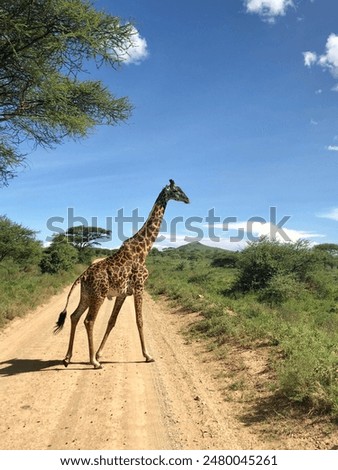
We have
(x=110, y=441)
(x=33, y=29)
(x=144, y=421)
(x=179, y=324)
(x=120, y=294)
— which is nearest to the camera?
(x=110, y=441)

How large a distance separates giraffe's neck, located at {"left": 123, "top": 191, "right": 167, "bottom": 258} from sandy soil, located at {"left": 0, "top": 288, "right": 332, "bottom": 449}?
2.26 metres

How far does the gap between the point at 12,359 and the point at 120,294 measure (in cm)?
260

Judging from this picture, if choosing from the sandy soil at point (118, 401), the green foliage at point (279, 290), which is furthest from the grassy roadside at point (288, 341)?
the sandy soil at point (118, 401)

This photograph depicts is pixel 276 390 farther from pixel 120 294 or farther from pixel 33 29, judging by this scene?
pixel 33 29

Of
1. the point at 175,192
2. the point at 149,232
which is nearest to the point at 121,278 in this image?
the point at 149,232

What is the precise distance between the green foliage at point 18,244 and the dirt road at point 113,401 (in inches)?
1179

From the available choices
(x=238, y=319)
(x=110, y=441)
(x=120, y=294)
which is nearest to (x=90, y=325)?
(x=120, y=294)

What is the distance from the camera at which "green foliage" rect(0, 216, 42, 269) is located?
37094 millimetres

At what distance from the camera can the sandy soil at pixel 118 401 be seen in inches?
177

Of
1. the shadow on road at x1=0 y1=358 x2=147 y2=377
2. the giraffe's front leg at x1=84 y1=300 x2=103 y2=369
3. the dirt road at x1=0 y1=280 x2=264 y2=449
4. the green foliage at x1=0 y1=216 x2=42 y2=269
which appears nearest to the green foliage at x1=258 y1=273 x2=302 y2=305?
the dirt road at x1=0 y1=280 x2=264 y2=449

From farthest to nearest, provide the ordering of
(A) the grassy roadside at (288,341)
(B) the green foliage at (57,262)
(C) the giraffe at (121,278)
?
1. (B) the green foliage at (57,262)
2. (C) the giraffe at (121,278)
3. (A) the grassy roadside at (288,341)

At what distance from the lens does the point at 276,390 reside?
5.73 m

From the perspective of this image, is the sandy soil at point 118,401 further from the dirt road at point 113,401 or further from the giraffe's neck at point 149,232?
the giraffe's neck at point 149,232

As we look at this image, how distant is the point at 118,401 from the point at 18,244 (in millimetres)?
34852
